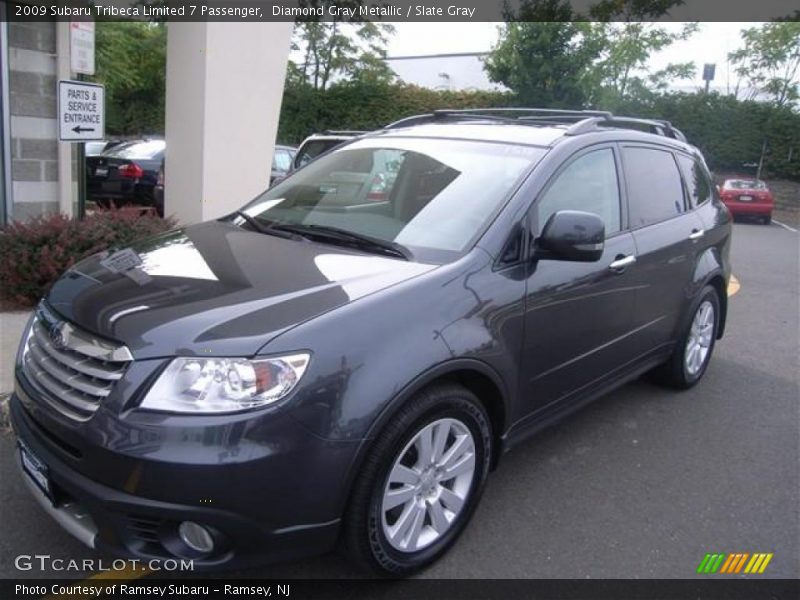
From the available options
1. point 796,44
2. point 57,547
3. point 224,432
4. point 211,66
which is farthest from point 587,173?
point 796,44

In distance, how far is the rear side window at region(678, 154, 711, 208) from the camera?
5.00 metres

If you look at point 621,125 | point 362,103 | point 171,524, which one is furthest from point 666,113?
point 171,524

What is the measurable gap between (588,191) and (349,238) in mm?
1376

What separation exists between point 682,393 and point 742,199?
18441 mm

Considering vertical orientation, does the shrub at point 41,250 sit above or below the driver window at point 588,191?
below

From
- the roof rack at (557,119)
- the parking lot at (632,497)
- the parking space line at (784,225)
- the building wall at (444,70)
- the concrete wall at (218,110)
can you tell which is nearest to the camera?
the parking lot at (632,497)

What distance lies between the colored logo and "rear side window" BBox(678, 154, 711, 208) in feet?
8.43

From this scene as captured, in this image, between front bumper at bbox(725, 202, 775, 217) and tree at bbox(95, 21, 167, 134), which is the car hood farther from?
front bumper at bbox(725, 202, 775, 217)

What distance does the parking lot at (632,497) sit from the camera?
3012 millimetres

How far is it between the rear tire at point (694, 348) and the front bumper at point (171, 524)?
3301 mm

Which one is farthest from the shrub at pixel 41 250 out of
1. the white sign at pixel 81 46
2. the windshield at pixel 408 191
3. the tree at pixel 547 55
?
the tree at pixel 547 55

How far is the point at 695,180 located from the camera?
203 inches

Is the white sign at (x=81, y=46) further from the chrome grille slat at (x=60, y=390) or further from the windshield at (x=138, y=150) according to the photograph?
the windshield at (x=138, y=150)

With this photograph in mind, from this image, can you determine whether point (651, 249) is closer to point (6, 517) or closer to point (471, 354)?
→ point (471, 354)
